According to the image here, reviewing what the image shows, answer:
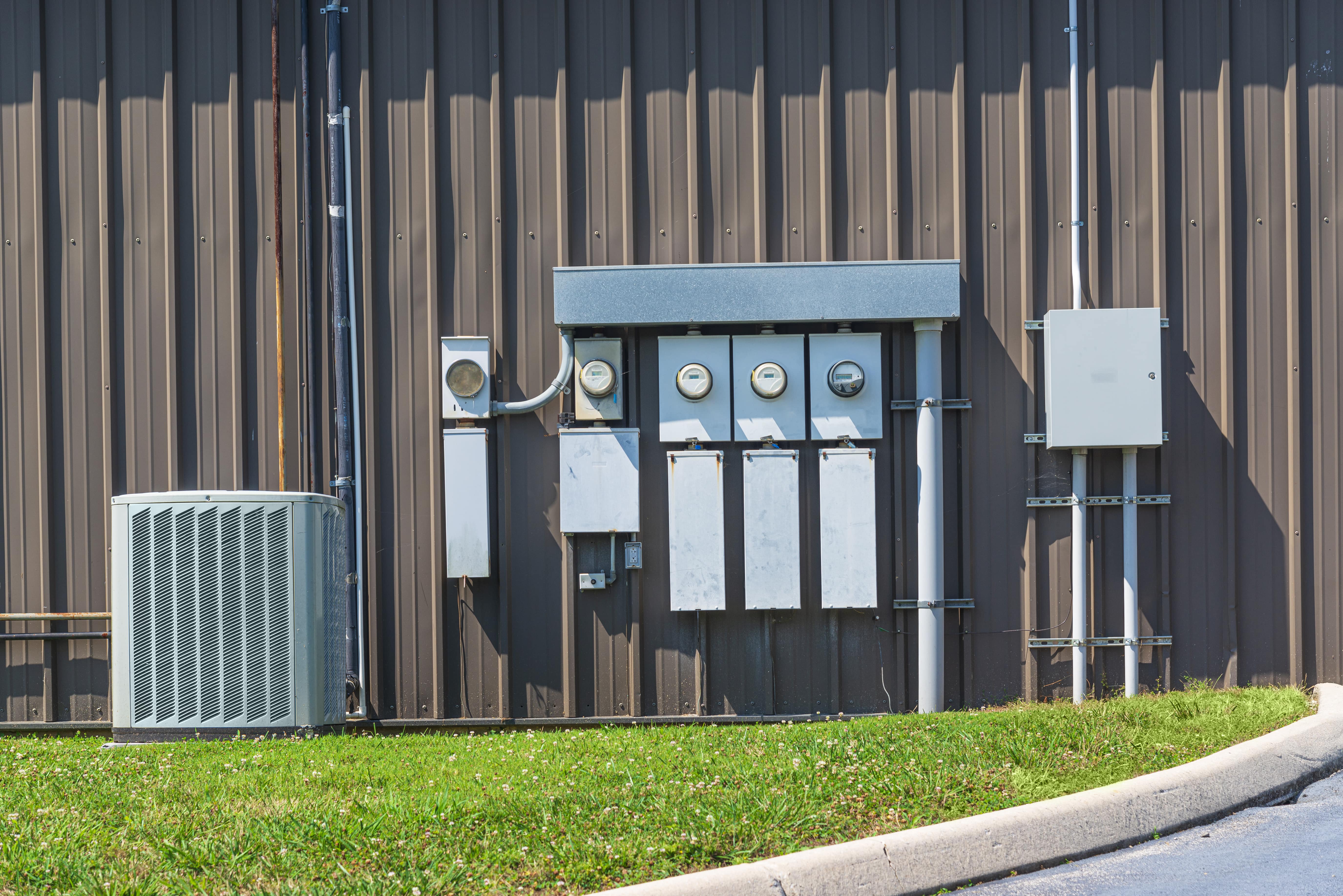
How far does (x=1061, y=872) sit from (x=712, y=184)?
523 cm

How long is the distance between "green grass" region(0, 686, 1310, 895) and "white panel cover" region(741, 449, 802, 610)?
1103mm

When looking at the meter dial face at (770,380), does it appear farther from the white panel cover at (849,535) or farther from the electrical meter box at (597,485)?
the electrical meter box at (597,485)

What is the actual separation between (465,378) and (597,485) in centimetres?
124

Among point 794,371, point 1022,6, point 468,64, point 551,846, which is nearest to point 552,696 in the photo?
point 794,371

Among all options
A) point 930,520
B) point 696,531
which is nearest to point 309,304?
point 696,531

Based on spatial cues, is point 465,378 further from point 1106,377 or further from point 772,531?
point 1106,377

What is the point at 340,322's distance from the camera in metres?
7.55

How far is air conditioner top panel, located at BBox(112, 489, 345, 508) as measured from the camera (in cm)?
641

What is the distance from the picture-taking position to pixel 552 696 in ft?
24.7

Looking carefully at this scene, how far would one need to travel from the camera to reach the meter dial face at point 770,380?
7379mm

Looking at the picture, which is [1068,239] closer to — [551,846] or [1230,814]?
[1230,814]

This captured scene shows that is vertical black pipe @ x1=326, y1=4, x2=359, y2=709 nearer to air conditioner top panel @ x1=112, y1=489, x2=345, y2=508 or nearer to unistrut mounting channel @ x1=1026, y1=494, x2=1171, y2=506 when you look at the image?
air conditioner top panel @ x1=112, y1=489, x2=345, y2=508

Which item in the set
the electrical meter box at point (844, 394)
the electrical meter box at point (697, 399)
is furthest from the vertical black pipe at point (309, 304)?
the electrical meter box at point (844, 394)

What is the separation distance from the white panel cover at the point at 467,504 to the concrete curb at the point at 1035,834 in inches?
157
